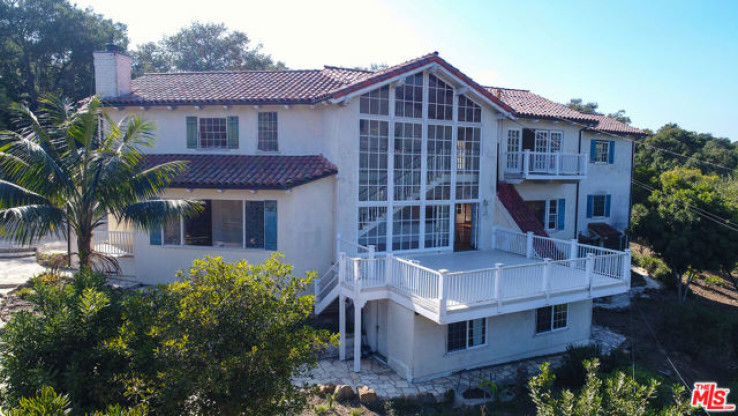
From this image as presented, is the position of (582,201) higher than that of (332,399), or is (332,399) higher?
(582,201)

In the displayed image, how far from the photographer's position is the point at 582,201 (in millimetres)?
22844

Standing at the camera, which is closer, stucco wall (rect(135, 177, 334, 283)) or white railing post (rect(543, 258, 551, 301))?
white railing post (rect(543, 258, 551, 301))

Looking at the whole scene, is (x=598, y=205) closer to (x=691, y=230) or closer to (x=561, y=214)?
(x=561, y=214)

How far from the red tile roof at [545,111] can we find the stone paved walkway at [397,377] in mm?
10168

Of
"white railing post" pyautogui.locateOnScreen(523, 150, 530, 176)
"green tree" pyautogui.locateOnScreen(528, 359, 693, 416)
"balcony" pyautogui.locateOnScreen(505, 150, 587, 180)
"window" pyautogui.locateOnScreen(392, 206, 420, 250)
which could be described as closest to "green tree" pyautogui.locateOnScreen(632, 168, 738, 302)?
"balcony" pyautogui.locateOnScreen(505, 150, 587, 180)

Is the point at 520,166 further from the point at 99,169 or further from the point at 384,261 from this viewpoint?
the point at 99,169

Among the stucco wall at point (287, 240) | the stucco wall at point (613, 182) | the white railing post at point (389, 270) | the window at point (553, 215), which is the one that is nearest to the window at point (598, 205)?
the stucco wall at point (613, 182)

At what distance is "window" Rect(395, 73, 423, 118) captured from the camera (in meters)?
15.7

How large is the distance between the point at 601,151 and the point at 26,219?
23.4m

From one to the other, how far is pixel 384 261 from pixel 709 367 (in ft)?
39.9

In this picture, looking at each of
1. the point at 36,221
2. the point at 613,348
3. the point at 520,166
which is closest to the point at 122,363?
the point at 36,221

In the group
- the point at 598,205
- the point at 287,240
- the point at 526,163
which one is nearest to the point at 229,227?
the point at 287,240

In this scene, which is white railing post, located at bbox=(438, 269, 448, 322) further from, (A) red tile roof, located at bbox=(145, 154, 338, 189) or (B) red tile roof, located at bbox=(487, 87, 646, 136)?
(B) red tile roof, located at bbox=(487, 87, 646, 136)

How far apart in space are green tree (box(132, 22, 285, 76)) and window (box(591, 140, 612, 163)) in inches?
1348
